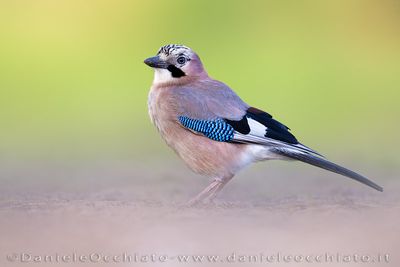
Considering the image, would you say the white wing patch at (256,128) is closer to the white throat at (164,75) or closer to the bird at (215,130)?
the bird at (215,130)

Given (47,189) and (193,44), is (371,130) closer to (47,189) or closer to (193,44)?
(193,44)

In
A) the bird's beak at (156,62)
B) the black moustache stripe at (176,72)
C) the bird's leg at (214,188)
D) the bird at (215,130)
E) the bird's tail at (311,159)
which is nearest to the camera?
the bird's leg at (214,188)

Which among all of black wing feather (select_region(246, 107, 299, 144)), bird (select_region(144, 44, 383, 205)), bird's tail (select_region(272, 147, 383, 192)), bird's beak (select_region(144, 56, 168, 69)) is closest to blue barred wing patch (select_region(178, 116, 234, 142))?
bird (select_region(144, 44, 383, 205))

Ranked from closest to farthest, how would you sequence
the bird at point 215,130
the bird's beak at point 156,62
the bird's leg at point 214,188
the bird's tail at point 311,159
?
the bird's leg at point 214,188, the bird's tail at point 311,159, the bird at point 215,130, the bird's beak at point 156,62

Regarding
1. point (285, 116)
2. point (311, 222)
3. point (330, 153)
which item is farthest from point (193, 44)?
point (311, 222)

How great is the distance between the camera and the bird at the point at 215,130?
14.1ft

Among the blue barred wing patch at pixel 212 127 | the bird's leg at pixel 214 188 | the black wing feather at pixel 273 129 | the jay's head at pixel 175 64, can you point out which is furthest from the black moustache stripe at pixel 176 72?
the bird's leg at pixel 214 188

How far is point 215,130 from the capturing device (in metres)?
4.42

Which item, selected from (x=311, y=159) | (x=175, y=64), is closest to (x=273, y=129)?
(x=311, y=159)

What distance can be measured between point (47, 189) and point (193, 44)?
6.96 meters

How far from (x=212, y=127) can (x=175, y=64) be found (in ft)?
1.92

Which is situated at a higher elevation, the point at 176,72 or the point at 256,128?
the point at 176,72

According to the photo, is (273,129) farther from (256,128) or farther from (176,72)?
(176,72)

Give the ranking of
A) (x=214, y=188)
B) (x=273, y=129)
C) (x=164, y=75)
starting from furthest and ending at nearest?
(x=164, y=75), (x=273, y=129), (x=214, y=188)
